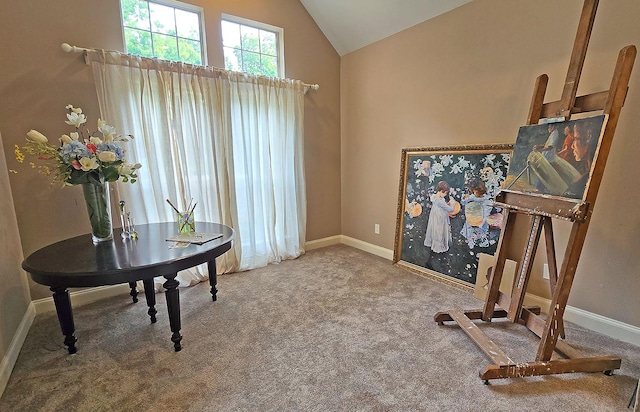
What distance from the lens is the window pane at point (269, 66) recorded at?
10.7 feet

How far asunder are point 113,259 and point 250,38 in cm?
258

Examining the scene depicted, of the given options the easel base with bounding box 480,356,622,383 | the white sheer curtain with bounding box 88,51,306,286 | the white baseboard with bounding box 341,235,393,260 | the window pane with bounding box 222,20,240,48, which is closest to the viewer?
the easel base with bounding box 480,356,622,383

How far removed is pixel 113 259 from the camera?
166 cm

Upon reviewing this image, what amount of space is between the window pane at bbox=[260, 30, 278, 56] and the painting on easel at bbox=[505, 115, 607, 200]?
2.64 m

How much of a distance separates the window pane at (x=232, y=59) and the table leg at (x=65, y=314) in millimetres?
2365

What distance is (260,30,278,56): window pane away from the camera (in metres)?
3.21

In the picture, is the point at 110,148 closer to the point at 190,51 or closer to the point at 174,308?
the point at 174,308

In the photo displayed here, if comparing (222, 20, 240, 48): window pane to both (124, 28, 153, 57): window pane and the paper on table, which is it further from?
the paper on table

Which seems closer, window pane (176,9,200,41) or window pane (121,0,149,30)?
window pane (121,0,149,30)

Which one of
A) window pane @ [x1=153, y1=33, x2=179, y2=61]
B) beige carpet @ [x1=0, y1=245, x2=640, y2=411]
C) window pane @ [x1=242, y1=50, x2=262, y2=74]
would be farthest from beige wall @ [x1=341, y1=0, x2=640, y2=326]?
window pane @ [x1=153, y1=33, x2=179, y2=61]

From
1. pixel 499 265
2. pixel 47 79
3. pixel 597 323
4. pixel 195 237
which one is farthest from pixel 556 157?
pixel 47 79

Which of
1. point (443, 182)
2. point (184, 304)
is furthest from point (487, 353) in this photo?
point (184, 304)

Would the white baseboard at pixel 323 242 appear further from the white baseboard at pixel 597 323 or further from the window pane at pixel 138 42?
the window pane at pixel 138 42

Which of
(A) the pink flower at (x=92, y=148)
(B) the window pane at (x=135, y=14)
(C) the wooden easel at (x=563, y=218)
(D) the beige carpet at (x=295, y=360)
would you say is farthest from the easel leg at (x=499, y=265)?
(B) the window pane at (x=135, y=14)
